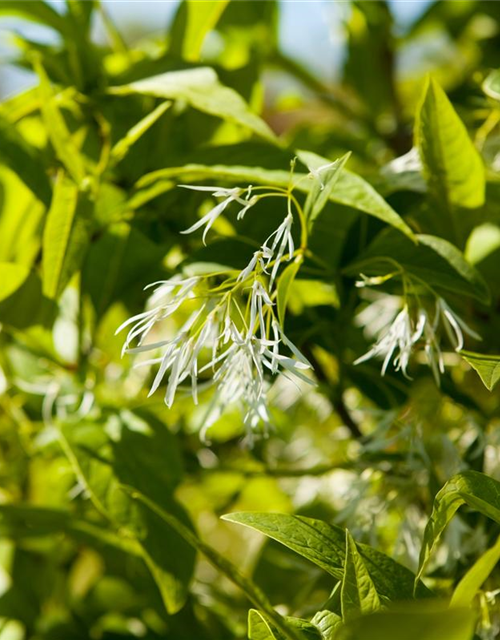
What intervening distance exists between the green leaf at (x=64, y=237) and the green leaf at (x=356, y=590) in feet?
0.52

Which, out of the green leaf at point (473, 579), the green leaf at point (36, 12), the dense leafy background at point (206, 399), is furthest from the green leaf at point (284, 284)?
the green leaf at point (36, 12)

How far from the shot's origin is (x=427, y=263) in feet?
1.04

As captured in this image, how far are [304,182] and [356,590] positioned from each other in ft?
0.52

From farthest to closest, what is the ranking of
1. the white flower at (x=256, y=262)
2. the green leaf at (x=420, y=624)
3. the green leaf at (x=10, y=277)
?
the green leaf at (x=10, y=277), the white flower at (x=256, y=262), the green leaf at (x=420, y=624)

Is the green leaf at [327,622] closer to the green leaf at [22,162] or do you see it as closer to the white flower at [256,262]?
the white flower at [256,262]

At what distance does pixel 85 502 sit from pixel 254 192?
0.21 metres

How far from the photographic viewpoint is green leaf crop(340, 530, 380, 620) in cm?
24

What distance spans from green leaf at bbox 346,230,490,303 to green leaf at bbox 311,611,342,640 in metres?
0.13

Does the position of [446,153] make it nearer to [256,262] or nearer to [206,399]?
[256,262]

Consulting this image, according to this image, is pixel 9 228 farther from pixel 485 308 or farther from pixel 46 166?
pixel 485 308

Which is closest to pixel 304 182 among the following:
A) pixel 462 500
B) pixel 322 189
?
pixel 322 189

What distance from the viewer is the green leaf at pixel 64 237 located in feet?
1.09

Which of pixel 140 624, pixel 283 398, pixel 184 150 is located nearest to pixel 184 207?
pixel 184 150

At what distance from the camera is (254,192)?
0.36m
